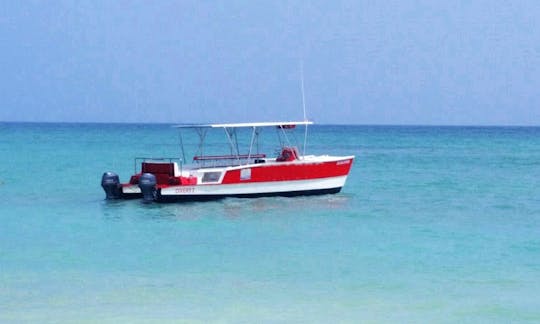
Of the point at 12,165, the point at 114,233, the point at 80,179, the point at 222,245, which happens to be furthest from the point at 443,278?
the point at 12,165

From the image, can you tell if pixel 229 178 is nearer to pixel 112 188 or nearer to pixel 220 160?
pixel 220 160

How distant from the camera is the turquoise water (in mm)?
13258

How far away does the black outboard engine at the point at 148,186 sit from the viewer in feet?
84.2

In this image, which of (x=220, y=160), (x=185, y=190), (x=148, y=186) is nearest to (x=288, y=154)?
(x=220, y=160)

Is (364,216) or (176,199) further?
(176,199)

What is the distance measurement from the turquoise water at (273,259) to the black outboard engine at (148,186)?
1.69 feet

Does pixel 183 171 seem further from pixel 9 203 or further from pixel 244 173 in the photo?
pixel 9 203

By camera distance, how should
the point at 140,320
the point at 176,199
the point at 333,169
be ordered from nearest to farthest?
the point at 140,320 → the point at 176,199 → the point at 333,169

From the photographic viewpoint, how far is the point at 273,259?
56.9 feet

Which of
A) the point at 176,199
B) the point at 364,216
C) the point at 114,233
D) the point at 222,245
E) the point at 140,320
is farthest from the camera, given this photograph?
the point at 176,199

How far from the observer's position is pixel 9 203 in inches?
1069

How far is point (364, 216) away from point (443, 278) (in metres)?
8.52

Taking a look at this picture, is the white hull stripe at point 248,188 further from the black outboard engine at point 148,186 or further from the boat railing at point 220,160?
the boat railing at point 220,160

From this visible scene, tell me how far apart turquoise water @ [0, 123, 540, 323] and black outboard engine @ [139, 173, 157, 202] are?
1.69 ft
